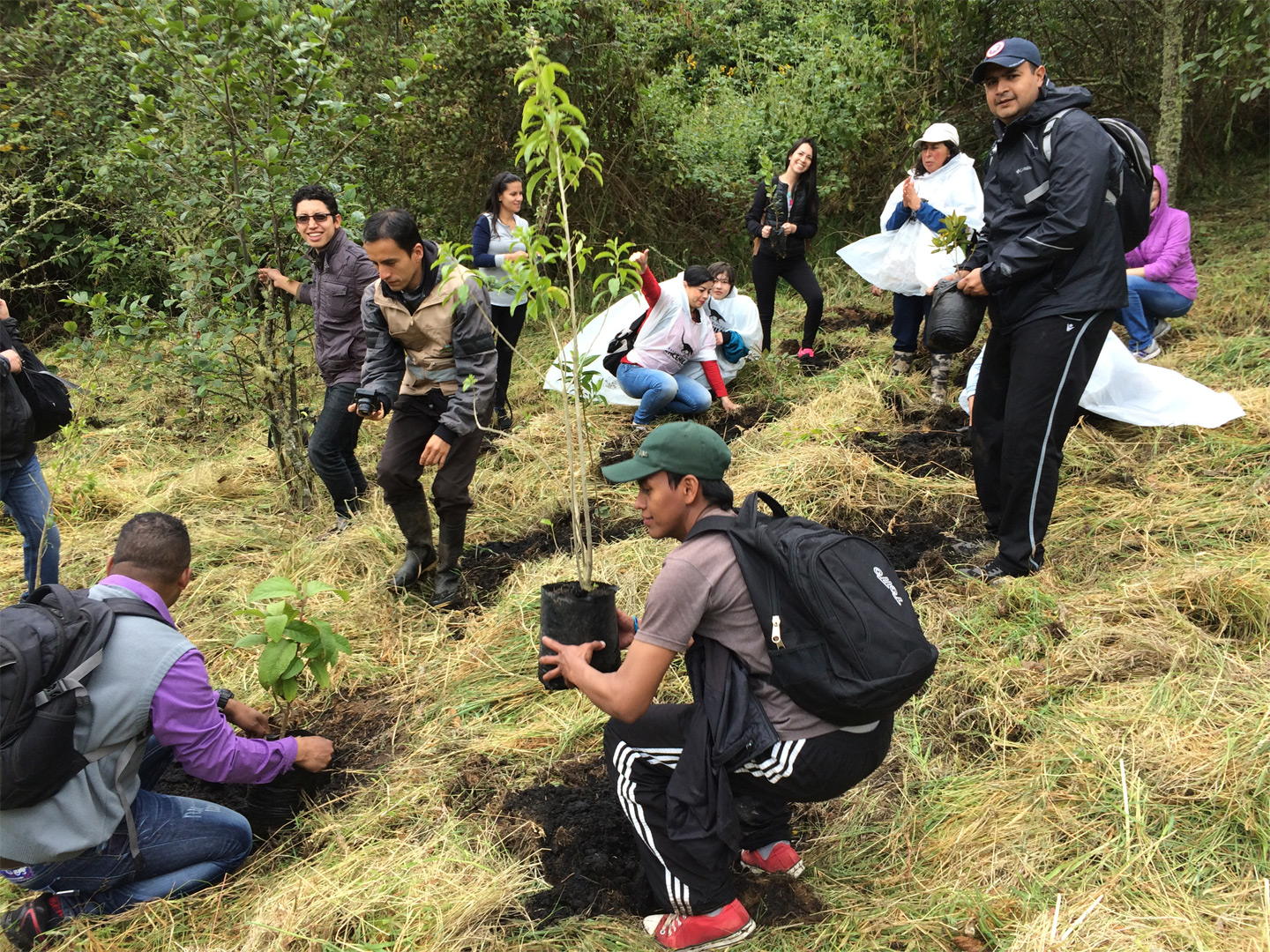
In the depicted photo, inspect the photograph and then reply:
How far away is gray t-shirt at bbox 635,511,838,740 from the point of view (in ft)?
6.66

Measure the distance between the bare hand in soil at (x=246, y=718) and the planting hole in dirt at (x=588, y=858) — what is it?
2.66 feet

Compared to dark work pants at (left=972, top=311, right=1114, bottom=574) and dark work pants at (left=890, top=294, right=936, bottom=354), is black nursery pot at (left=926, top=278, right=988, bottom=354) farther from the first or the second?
dark work pants at (left=890, top=294, right=936, bottom=354)

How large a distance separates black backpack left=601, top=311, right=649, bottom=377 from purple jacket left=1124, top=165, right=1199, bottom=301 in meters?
3.25

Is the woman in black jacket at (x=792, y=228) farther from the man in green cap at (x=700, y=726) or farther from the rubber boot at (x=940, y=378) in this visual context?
the man in green cap at (x=700, y=726)

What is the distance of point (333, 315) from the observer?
4.50m

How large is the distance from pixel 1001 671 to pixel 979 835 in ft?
2.47

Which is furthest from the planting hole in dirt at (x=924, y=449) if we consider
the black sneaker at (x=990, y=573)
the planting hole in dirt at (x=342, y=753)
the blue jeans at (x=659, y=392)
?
the planting hole in dirt at (x=342, y=753)

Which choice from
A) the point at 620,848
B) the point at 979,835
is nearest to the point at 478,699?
the point at 620,848

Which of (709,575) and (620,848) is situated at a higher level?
(709,575)

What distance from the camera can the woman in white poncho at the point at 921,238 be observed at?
18.5 feet

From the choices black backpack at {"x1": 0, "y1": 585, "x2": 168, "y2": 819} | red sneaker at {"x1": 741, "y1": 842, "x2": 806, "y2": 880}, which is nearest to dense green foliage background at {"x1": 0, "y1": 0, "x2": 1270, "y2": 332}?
black backpack at {"x1": 0, "y1": 585, "x2": 168, "y2": 819}

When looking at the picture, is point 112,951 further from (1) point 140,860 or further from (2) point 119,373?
(2) point 119,373

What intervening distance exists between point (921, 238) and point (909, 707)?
3.82 m

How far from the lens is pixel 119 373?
7848mm
